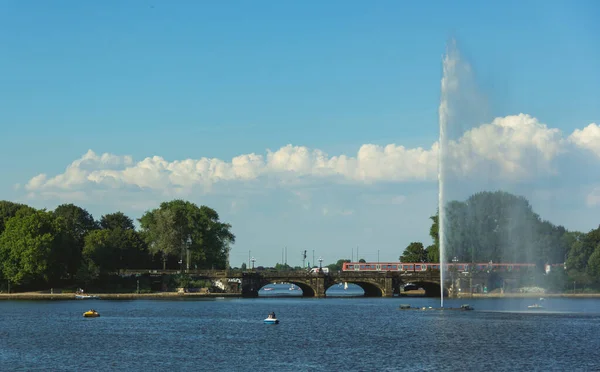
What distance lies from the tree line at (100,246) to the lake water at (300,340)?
Answer: 2604 cm

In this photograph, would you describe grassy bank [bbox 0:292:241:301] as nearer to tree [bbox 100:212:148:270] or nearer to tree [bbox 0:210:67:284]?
tree [bbox 0:210:67:284]

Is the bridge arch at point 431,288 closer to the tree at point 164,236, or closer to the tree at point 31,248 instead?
the tree at point 164,236

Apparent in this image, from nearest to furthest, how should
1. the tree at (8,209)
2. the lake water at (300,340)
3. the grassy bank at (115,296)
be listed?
1. the lake water at (300,340)
2. the grassy bank at (115,296)
3. the tree at (8,209)

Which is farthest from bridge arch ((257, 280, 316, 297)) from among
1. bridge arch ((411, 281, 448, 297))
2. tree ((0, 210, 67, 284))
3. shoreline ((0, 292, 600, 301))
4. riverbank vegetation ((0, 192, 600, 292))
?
tree ((0, 210, 67, 284))

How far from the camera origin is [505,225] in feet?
504

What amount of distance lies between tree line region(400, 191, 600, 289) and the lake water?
28623 mm

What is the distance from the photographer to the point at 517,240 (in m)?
156

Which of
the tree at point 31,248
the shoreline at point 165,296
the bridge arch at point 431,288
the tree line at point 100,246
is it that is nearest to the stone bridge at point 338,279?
the bridge arch at point 431,288

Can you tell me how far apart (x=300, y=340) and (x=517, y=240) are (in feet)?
286

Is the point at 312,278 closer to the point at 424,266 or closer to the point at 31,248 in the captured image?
the point at 424,266

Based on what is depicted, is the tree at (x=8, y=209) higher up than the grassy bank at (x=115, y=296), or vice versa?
the tree at (x=8, y=209)

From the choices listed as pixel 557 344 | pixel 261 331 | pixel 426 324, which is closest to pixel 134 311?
pixel 261 331

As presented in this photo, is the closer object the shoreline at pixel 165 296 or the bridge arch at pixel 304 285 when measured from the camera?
the shoreline at pixel 165 296

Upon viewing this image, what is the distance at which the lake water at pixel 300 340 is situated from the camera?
6156 cm
